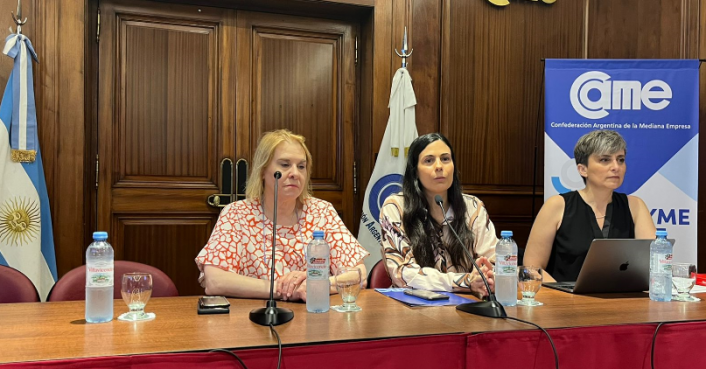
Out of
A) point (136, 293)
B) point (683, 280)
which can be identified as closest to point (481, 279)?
point (683, 280)

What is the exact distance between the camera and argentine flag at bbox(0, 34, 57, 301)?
119 inches

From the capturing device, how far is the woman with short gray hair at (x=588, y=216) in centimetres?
262

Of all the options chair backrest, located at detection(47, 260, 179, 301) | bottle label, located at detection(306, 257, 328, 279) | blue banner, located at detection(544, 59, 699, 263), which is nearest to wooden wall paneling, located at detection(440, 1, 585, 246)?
blue banner, located at detection(544, 59, 699, 263)

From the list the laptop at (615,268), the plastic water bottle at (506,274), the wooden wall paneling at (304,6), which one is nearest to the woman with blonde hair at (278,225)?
the plastic water bottle at (506,274)

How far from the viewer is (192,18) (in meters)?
3.71

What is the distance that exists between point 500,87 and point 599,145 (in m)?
1.53

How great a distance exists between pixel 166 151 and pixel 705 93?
347cm

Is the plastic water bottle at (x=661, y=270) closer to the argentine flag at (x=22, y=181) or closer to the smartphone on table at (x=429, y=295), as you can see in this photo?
the smartphone on table at (x=429, y=295)

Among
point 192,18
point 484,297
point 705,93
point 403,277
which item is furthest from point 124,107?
point 705,93

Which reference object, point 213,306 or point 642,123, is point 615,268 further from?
point 642,123

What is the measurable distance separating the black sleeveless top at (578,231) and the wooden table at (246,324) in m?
0.68

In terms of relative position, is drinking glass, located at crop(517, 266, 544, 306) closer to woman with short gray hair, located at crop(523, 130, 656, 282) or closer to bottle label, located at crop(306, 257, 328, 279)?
bottle label, located at crop(306, 257, 328, 279)

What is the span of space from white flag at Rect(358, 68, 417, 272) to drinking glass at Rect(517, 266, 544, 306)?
6.15 ft

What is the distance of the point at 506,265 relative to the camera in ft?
5.98
